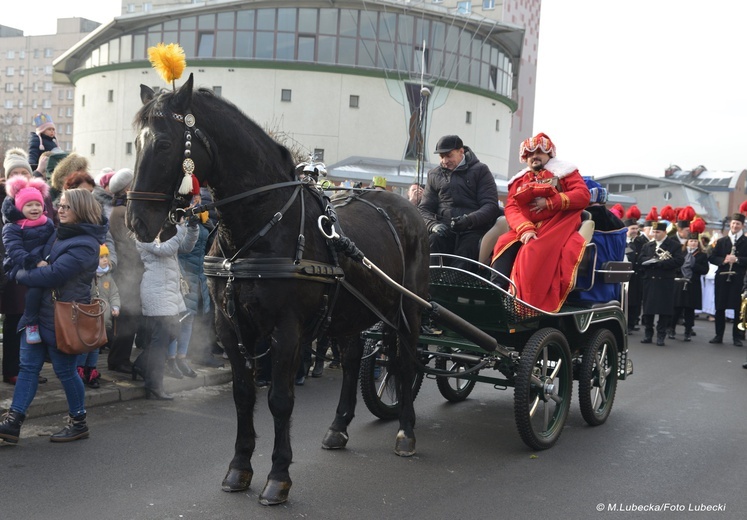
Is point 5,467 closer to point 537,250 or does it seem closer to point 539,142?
point 537,250

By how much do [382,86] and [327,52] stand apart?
374 cm

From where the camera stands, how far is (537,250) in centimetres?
630

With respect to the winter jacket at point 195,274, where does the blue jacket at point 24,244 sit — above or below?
above

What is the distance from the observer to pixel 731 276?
47.0 ft

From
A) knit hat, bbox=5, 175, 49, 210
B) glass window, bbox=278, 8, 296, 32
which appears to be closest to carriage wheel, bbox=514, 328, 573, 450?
knit hat, bbox=5, 175, 49, 210

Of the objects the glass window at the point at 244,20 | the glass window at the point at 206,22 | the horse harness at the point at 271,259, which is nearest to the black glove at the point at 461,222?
the horse harness at the point at 271,259

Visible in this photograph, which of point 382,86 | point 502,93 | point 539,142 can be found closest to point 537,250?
point 539,142

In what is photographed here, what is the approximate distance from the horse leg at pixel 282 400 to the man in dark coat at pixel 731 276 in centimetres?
1178

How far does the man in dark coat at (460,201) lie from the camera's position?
7016 mm

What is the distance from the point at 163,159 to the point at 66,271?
1999 millimetres

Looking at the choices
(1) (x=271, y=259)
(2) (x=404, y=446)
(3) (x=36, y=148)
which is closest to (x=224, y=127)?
(1) (x=271, y=259)

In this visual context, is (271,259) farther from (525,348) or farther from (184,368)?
(184,368)

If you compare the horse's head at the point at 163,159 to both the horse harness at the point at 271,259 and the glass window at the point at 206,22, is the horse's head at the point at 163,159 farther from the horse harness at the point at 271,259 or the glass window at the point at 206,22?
the glass window at the point at 206,22

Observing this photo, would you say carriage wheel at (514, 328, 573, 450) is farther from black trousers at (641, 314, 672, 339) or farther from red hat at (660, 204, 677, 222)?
red hat at (660, 204, 677, 222)
